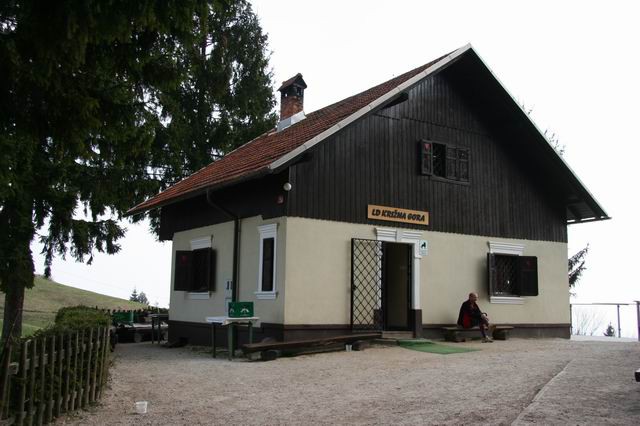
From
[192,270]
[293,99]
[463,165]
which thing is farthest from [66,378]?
[293,99]

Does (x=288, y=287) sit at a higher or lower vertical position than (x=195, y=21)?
lower

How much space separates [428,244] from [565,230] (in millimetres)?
5179

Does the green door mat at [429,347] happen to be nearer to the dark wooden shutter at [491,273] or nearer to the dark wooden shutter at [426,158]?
the dark wooden shutter at [491,273]

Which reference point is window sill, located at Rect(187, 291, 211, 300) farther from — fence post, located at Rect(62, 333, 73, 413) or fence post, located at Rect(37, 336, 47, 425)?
fence post, located at Rect(37, 336, 47, 425)

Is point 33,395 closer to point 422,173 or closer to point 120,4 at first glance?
point 120,4

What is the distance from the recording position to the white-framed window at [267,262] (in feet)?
45.6

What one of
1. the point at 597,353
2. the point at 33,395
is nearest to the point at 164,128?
the point at 597,353

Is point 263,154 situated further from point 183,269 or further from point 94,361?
point 94,361

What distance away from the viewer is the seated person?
1533 centimetres

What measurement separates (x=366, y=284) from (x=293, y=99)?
7690mm

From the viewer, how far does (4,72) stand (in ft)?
22.3

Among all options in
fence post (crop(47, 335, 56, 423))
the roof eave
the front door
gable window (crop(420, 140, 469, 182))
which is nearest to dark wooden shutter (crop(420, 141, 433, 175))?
gable window (crop(420, 140, 469, 182))

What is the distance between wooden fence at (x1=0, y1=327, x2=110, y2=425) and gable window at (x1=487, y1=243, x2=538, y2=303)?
11.1 metres

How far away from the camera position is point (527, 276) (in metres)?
17.2
